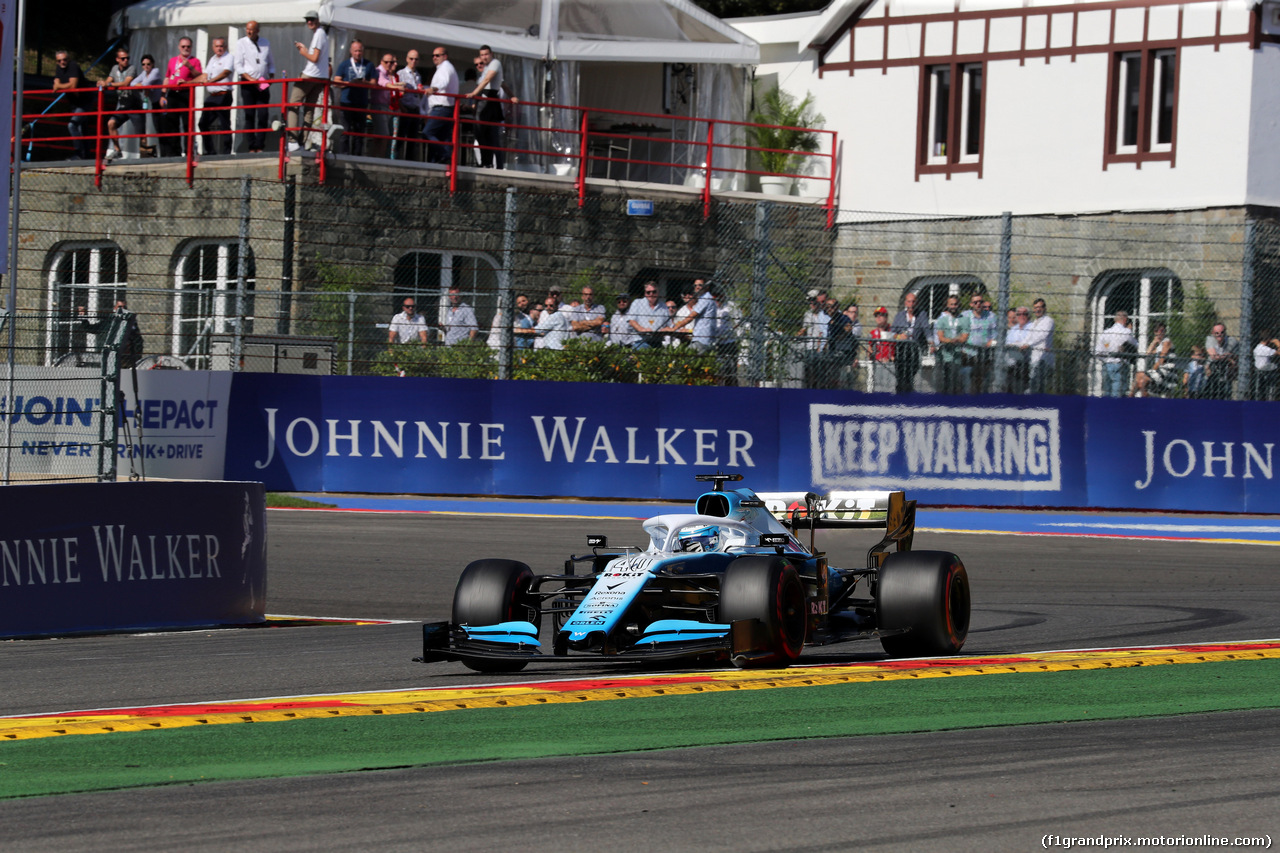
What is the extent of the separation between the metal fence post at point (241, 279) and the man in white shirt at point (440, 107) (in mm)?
2667

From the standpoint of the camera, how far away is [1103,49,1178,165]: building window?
88.0ft

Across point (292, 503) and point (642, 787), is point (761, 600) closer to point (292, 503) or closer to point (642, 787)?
point (642, 787)

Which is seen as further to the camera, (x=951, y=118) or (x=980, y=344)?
(x=951, y=118)

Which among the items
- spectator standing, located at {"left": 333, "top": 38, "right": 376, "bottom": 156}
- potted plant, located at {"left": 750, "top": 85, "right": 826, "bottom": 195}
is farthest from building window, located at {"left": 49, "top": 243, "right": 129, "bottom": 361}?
potted plant, located at {"left": 750, "top": 85, "right": 826, "bottom": 195}

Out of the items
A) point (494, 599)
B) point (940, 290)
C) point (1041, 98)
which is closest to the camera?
point (494, 599)

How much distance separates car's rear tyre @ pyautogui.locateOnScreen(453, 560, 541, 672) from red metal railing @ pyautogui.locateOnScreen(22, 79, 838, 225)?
14333 mm

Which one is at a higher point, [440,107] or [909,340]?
[440,107]

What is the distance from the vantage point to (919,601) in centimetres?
938

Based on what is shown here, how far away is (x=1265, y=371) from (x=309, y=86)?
13.0m

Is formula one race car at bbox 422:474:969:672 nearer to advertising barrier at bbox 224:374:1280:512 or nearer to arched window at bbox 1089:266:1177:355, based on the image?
advertising barrier at bbox 224:374:1280:512

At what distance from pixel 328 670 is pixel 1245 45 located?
2108cm

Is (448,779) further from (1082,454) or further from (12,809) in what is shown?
(1082,454)

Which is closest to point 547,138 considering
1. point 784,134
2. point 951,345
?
point 784,134

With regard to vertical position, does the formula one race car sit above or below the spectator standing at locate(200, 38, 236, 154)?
below
